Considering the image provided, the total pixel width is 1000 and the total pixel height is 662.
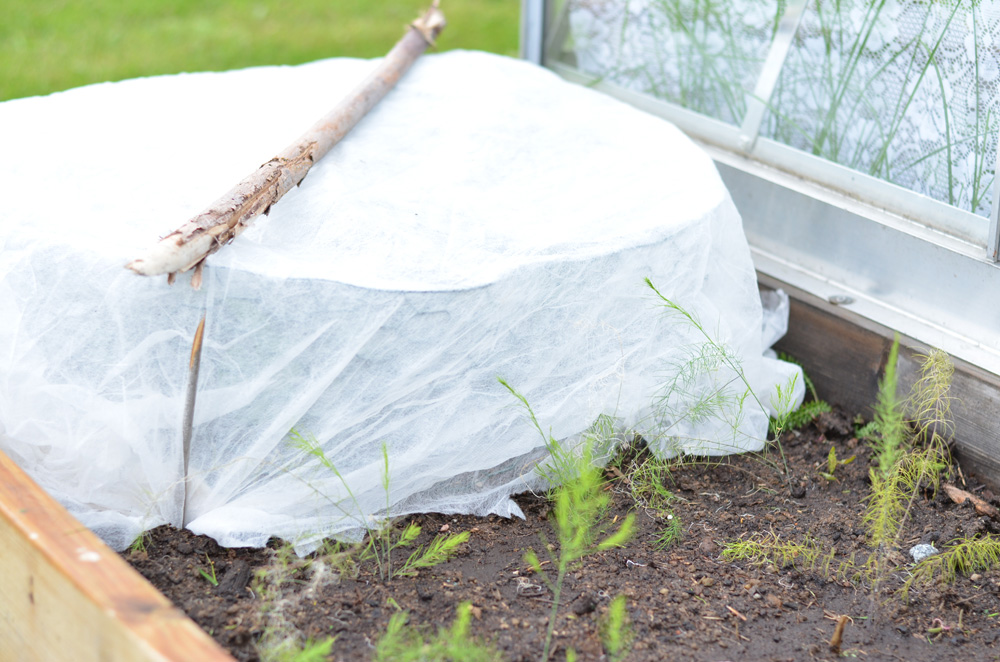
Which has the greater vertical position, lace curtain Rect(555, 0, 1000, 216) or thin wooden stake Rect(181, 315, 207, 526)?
lace curtain Rect(555, 0, 1000, 216)

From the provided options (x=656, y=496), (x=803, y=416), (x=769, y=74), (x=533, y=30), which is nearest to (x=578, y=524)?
(x=656, y=496)

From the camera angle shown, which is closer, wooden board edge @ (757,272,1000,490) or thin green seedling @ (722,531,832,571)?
thin green seedling @ (722,531,832,571)

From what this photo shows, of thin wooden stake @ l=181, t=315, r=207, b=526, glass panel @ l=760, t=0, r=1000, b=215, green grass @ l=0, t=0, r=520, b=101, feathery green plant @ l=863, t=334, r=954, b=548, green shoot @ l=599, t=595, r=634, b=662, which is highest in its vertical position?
glass panel @ l=760, t=0, r=1000, b=215

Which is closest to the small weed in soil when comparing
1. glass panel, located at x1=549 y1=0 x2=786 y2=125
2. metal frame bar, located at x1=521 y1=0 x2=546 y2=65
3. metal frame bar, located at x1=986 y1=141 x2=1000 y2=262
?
metal frame bar, located at x1=986 y1=141 x2=1000 y2=262

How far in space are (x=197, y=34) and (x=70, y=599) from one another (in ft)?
14.8

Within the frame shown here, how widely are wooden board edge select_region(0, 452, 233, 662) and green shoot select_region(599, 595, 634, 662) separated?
0.65 meters

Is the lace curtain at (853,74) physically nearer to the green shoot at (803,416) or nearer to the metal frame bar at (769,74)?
the metal frame bar at (769,74)

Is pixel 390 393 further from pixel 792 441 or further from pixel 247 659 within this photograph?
pixel 792 441

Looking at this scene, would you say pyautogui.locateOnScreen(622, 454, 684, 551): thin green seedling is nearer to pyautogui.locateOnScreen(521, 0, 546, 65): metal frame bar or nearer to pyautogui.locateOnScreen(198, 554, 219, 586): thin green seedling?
pyautogui.locateOnScreen(198, 554, 219, 586): thin green seedling

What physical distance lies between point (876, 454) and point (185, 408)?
165cm

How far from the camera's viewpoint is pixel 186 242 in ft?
5.12

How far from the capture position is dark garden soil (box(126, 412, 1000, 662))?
158cm

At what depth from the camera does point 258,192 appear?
69.8 inches

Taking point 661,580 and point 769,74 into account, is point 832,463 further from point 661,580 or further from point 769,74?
point 769,74
